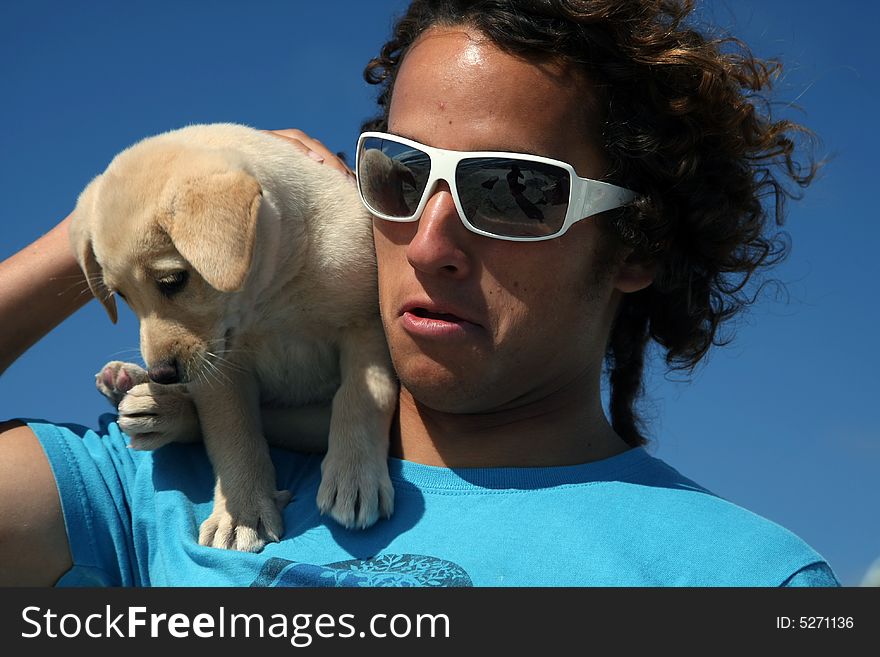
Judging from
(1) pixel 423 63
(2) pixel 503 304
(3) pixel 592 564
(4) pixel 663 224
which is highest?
(1) pixel 423 63

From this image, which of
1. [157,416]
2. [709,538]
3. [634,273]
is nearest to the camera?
[709,538]

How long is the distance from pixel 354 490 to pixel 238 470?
44 centimetres

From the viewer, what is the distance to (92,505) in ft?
8.25

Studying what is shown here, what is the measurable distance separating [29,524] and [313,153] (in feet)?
5.17

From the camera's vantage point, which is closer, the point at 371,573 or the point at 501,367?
the point at 371,573

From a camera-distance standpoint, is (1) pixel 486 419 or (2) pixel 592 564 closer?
(2) pixel 592 564

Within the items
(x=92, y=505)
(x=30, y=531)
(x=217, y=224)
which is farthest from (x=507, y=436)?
(x=30, y=531)

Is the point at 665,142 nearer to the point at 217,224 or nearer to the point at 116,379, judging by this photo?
the point at 217,224

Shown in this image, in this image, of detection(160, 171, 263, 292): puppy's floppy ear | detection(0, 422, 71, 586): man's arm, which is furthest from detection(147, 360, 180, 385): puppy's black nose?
detection(0, 422, 71, 586): man's arm

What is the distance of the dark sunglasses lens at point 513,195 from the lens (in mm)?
2445

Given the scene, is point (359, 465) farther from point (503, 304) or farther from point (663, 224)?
point (663, 224)

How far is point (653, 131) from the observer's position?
2785mm

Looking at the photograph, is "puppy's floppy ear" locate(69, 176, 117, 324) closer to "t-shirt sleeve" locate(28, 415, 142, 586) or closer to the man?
the man

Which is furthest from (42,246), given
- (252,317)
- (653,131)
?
(653,131)
